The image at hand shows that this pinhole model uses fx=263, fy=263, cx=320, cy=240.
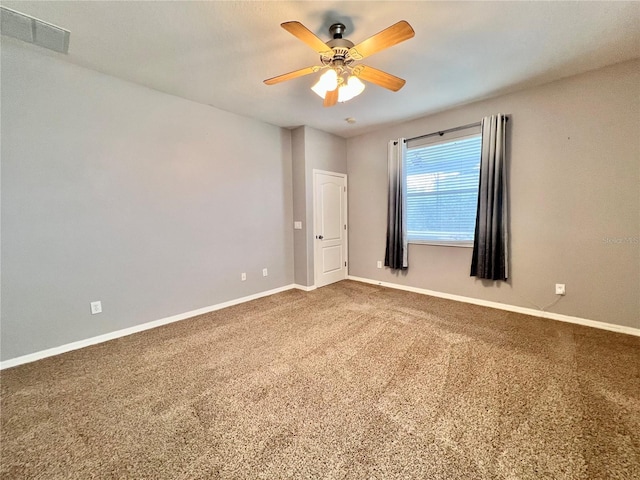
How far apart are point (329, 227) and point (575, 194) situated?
326 cm

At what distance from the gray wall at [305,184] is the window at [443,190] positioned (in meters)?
1.50

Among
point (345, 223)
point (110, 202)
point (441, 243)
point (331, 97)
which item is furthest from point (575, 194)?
point (110, 202)

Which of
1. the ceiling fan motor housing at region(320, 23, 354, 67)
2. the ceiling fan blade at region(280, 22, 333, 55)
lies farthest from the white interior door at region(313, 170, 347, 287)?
the ceiling fan blade at region(280, 22, 333, 55)

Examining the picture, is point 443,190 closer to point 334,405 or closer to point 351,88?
point 351,88

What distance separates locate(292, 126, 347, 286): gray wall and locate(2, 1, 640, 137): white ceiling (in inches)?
45.1

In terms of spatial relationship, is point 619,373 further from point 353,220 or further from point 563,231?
point 353,220

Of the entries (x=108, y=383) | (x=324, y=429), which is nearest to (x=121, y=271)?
(x=108, y=383)

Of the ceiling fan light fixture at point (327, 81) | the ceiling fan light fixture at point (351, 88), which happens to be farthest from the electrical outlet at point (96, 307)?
the ceiling fan light fixture at point (351, 88)

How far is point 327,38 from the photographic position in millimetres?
2176

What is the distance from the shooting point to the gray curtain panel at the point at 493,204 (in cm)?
327

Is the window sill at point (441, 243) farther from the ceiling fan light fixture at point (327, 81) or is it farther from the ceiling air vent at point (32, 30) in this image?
the ceiling air vent at point (32, 30)

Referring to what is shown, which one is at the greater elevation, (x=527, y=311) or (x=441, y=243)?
(x=441, y=243)

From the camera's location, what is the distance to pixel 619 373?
80.9 inches

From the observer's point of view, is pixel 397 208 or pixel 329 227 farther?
pixel 329 227
